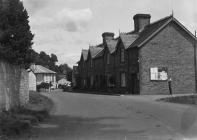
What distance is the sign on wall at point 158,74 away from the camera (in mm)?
45031

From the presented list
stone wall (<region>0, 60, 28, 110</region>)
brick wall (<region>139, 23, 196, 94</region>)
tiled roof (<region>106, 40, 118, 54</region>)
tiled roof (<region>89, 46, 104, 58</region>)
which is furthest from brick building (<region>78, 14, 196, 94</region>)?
stone wall (<region>0, 60, 28, 110</region>)

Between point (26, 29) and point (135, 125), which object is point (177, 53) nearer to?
point (26, 29)

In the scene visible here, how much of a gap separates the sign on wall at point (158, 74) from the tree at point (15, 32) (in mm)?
24391

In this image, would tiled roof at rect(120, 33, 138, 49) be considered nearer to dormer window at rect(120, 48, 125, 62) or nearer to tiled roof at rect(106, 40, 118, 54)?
dormer window at rect(120, 48, 125, 62)

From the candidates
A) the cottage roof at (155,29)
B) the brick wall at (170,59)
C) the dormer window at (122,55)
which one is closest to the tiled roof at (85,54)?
the dormer window at (122,55)

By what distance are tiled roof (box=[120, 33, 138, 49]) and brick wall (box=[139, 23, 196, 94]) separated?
4598 mm

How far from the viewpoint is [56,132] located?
14023mm

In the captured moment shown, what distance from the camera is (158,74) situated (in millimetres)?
45156

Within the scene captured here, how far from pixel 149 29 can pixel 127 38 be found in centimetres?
274

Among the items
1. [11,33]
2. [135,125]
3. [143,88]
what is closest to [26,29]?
[11,33]

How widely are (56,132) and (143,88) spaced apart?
31.2m

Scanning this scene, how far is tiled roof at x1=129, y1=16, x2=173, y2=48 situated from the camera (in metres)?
45.4

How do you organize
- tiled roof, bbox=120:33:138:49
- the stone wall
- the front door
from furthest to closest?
tiled roof, bbox=120:33:138:49 < the front door < the stone wall

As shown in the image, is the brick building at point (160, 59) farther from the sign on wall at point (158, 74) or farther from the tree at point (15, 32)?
the tree at point (15, 32)
